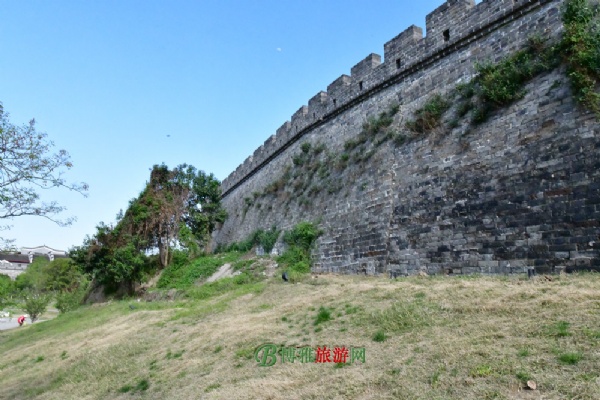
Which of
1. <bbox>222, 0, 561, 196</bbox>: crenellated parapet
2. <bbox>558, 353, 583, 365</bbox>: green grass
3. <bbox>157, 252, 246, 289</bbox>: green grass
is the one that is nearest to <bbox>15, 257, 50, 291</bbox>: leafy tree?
<bbox>157, 252, 246, 289</bbox>: green grass

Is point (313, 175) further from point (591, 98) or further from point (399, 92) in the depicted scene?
point (591, 98)

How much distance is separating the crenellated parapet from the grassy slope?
5528mm

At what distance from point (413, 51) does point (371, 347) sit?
8.50 m

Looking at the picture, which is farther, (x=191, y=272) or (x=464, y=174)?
(x=191, y=272)

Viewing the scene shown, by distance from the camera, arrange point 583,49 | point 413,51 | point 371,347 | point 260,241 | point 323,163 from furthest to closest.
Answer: point 260,241 → point 323,163 → point 413,51 → point 583,49 → point 371,347

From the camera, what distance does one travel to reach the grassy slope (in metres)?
3.54

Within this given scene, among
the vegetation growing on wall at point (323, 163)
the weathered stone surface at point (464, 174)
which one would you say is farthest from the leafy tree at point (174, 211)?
the weathered stone surface at point (464, 174)

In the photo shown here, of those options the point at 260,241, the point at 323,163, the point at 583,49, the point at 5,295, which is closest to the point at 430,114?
the point at 583,49

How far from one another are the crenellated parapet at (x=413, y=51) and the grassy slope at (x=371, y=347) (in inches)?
218

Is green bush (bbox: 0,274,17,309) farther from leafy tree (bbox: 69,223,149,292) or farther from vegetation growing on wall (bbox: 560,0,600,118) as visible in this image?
vegetation growing on wall (bbox: 560,0,600,118)

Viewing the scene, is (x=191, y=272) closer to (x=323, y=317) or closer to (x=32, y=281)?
(x=323, y=317)

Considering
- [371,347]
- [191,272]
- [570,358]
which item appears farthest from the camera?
[191,272]

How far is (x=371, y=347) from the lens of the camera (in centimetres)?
486

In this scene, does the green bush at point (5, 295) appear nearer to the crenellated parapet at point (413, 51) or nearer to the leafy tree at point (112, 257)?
the leafy tree at point (112, 257)
